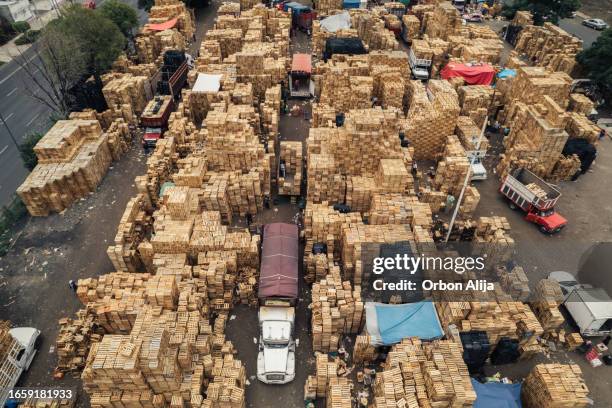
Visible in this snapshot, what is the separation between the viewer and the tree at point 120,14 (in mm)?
36669

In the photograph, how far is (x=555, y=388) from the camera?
526 inches

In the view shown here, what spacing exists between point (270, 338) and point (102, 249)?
11234 mm

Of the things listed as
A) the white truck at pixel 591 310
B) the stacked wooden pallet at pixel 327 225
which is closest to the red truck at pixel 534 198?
the white truck at pixel 591 310

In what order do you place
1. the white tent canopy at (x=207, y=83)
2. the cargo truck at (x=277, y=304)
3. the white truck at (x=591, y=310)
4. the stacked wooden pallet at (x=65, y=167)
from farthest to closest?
the white tent canopy at (x=207, y=83), the stacked wooden pallet at (x=65, y=167), the white truck at (x=591, y=310), the cargo truck at (x=277, y=304)

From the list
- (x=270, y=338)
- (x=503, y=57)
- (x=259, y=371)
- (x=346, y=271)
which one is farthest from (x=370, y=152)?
(x=503, y=57)

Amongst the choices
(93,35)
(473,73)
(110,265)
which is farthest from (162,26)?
(473,73)

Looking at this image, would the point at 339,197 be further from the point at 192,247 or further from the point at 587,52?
the point at 587,52

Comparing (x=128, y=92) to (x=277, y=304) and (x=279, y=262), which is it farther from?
(x=277, y=304)

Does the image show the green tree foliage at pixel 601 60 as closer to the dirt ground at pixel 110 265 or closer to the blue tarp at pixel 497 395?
the dirt ground at pixel 110 265

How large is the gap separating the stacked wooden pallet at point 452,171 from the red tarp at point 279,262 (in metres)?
10.1

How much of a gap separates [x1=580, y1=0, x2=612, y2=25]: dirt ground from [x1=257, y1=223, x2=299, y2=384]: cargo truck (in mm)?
54567

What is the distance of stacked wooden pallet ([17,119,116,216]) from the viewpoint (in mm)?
21844

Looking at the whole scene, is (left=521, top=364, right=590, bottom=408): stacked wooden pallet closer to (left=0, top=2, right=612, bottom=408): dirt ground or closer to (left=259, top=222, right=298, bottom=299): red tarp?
(left=0, top=2, right=612, bottom=408): dirt ground

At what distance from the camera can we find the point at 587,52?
3300cm
